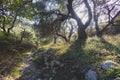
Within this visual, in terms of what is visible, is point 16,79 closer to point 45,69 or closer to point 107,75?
point 45,69

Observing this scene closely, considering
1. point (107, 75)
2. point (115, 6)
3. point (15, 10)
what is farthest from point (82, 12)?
point (107, 75)

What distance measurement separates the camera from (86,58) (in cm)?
1222

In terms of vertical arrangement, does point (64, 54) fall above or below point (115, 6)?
below

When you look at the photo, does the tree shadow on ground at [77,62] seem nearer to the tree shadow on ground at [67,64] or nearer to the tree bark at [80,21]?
the tree shadow on ground at [67,64]

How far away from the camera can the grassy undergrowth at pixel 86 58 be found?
1095cm

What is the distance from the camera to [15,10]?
30.2 m

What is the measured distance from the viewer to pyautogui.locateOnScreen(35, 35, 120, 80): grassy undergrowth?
11.0 meters

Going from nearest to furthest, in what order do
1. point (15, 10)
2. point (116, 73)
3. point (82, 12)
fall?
1. point (116, 73)
2. point (82, 12)
3. point (15, 10)

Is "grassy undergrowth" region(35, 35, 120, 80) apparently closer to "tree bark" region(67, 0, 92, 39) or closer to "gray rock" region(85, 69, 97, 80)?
"gray rock" region(85, 69, 97, 80)

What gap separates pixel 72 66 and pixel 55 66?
3.57ft

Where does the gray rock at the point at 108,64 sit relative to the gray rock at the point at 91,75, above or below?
above

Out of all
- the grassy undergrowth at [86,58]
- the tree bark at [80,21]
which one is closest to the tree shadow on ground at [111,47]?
the grassy undergrowth at [86,58]

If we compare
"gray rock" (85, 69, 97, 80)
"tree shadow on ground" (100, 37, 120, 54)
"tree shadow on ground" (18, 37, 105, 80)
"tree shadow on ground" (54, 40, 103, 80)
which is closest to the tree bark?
"tree shadow on ground" (18, 37, 105, 80)

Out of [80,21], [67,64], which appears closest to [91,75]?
[67,64]
